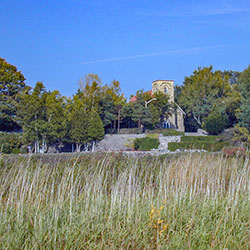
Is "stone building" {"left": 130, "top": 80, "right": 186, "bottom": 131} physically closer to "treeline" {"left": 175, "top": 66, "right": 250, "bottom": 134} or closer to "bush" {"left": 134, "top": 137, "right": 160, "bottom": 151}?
"treeline" {"left": 175, "top": 66, "right": 250, "bottom": 134}

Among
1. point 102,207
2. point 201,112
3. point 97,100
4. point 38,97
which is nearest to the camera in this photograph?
point 102,207

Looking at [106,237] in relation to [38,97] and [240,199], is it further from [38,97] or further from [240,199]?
[38,97]

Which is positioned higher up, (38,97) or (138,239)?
(38,97)

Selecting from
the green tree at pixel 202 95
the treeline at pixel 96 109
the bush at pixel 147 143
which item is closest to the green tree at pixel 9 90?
the treeline at pixel 96 109

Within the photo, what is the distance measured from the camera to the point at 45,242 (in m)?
3.04

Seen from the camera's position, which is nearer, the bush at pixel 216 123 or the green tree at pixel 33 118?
the green tree at pixel 33 118

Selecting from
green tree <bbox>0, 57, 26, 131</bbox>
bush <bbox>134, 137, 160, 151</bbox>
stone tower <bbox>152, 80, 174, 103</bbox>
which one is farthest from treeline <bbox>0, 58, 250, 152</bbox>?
bush <bbox>134, 137, 160, 151</bbox>

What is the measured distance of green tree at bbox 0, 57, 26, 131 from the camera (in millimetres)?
23734

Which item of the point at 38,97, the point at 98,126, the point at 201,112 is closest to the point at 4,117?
the point at 38,97

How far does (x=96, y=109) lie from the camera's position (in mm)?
28391

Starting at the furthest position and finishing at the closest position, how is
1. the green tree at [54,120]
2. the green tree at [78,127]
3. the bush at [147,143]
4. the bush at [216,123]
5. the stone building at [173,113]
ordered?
the stone building at [173,113] → the bush at [216,123] → the bush at [147,143] → the green tree at [78,127] → the green tree at [54,120]

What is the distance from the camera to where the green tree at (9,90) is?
23734 mm

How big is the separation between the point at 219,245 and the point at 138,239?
29.5 inches

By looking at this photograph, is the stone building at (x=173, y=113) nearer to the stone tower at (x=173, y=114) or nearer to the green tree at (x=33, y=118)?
the stone tower at (x=173, y=114)
